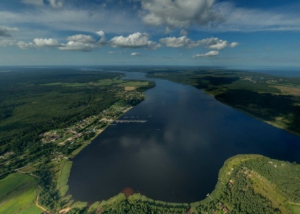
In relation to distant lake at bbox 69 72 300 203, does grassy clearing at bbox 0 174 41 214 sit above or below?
below

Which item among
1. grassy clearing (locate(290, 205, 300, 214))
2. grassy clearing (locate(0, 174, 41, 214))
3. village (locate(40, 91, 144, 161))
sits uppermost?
grassy clearing (locate(290, 205, 300, 214))

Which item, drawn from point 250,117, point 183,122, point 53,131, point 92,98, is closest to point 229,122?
point 250,117

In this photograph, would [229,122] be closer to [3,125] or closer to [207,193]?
[207,193]

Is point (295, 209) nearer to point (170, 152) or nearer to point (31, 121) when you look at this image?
point (170, 152)

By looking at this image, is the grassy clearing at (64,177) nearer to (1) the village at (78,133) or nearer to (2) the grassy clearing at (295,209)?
(1) the village at (78,133)

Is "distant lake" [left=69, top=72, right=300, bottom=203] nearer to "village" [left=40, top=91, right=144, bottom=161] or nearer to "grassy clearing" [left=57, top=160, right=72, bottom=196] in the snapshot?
"grassy clearing" [left=57, top=160, right=72, bottom=196]

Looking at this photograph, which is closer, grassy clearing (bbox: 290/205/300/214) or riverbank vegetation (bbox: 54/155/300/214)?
grassy clearing (bbox: 290/205/300/214)

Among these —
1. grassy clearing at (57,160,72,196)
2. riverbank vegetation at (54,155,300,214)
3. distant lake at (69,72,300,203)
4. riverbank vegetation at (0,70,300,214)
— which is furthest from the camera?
distant lake at (69,72,300,203)

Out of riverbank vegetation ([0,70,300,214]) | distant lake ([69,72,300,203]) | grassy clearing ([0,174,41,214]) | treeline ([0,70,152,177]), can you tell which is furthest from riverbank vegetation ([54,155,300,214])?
treeline ([0,70,152,177])
